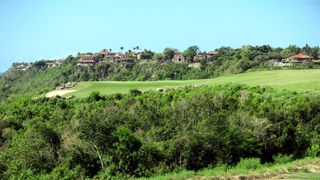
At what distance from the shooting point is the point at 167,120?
3591 cm

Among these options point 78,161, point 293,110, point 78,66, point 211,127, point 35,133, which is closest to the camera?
point 78,161

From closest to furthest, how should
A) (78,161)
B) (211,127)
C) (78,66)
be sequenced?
(78,161) → (211,127) → (78,66)

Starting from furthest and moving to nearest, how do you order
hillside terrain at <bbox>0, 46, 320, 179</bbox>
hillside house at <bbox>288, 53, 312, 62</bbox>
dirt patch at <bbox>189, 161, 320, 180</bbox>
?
hillside house at <bbox>288, 53, 312, 62</bbox> → hillside terrain at <bbox>0, 46, 320, 179</bbox> → dirt patch at <bbox>189, 161, 320, 180</bbox>

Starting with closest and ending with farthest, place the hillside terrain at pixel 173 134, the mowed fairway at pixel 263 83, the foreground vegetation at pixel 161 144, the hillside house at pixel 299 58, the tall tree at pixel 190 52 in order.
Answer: the hillside terrain at pixel 173 134, the foreground vegetation at pixel 161 144, the mowed fairway at pixel 263 83, the hillside house at pixel 299 58, the tall tree at pixel 190 52

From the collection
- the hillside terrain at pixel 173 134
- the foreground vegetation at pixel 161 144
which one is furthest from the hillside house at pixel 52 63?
the foreground vegetation at pixel 161 144

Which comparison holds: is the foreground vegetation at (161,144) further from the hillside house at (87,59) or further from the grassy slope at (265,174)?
the hillside house at (87,59)

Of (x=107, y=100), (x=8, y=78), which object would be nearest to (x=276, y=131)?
(x=107, y=100)

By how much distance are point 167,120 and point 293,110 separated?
10.0 m

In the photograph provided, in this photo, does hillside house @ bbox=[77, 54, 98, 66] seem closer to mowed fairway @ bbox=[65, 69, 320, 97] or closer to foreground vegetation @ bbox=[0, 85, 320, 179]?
mowed fairway @ bbox=[65, 69, 320, 97]

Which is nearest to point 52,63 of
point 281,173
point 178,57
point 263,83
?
point 178,57

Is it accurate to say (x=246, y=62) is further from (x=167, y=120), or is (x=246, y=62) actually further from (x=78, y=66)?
(x=167, y=120)

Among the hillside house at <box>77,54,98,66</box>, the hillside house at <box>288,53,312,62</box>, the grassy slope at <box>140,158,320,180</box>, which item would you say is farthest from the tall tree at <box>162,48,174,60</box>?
the grassy slope at <box>140,158,320,180</box>

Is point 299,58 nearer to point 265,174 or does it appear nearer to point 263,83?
point 263,83

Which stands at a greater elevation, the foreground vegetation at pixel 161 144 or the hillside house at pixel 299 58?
the hillside house at pixel 299 58
